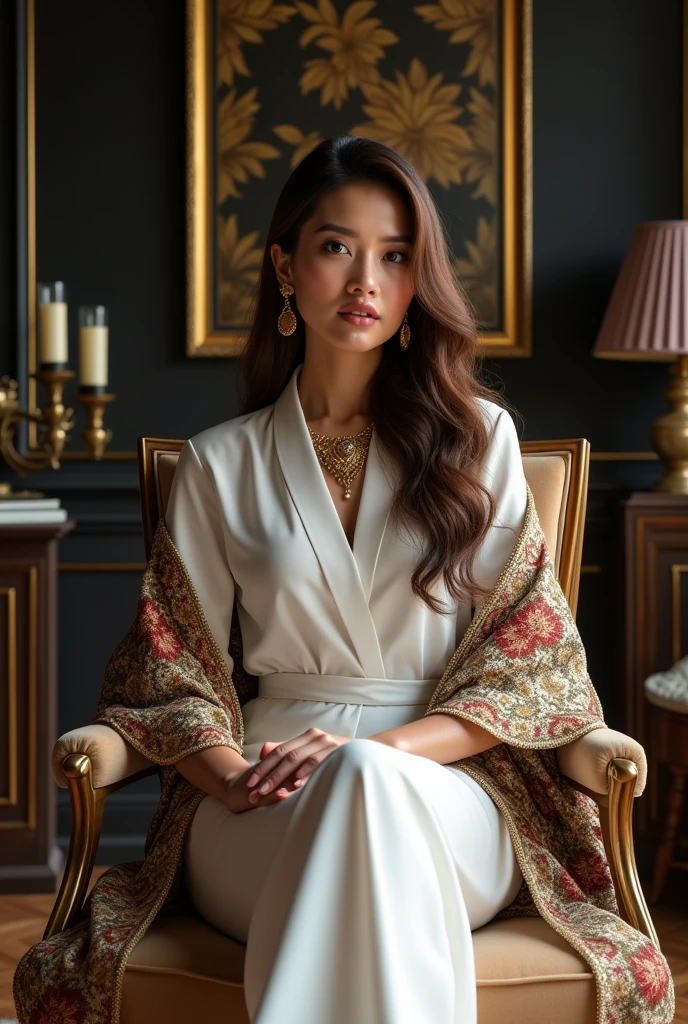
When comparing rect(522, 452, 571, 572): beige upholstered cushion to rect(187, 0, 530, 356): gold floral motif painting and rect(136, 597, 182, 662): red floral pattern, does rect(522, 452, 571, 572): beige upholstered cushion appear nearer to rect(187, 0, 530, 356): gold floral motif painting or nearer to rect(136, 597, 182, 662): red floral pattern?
rect(136, 597, 182, 662): red floral pattern

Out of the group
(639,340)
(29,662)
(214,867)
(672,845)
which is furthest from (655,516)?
(214,867)

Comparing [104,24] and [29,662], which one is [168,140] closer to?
[104,24]

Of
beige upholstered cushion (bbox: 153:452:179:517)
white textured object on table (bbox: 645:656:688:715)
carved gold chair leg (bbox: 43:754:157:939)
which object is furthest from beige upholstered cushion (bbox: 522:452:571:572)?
white textured object on table (bbox: 645:656:688:715)

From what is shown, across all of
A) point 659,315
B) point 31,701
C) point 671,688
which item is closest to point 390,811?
point 671,688

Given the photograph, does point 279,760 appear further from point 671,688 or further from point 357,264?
point 671,688

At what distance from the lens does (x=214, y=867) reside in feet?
5.66

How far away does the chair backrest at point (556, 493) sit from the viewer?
224 centimetres

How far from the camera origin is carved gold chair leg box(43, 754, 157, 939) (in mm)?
1809

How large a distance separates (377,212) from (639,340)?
1467 mm

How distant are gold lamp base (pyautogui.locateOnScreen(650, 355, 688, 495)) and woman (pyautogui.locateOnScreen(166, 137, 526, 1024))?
4.57 ft

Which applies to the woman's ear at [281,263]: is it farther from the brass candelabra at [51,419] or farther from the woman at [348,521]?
the brass candelabra at [51,419]

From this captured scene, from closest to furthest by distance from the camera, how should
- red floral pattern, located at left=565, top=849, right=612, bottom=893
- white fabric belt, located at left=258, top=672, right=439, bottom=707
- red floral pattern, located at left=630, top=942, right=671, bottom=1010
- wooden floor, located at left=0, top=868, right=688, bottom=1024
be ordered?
red floral pattern, located at left=630, top=942, right=671, bottom=1010 → red floral pattern, located at left=565, top=849, right=612, bottom=893 → white fabric belt, located at left=258, top=672, right=439, bottom=707 → wooden floor, located at left=0, top=868, right=688, bottom=1024

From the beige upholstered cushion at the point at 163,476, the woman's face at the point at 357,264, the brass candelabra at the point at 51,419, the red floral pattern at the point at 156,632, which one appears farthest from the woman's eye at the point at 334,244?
the brass candelabra at the point at 51,419

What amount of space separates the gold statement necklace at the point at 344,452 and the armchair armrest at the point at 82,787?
585 mm
